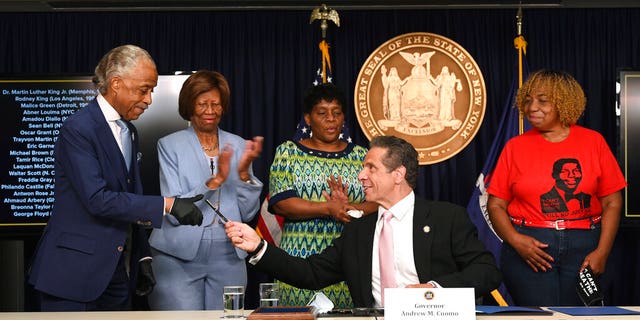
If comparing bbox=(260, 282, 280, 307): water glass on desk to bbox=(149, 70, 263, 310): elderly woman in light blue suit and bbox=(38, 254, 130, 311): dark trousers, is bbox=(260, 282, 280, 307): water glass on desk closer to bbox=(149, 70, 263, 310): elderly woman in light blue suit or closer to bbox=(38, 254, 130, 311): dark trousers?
bbox=(38, 254, 130, 311): dark trousers

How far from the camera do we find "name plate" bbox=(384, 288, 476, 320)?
8.38ft

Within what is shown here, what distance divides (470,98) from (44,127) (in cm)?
273

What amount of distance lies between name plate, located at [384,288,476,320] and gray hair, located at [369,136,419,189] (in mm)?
1003

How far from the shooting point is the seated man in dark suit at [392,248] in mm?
3318

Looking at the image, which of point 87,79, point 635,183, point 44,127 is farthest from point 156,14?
point 635,183

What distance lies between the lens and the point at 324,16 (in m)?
5.57

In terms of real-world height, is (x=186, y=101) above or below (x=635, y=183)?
above

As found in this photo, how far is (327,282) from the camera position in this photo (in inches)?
140

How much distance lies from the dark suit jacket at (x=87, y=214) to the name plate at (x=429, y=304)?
53.5 inches

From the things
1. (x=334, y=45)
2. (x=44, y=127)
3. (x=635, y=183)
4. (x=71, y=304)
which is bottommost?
(x=71, y=304)

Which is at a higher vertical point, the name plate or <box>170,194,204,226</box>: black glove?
<box>170,194,204,226</box>: black glove

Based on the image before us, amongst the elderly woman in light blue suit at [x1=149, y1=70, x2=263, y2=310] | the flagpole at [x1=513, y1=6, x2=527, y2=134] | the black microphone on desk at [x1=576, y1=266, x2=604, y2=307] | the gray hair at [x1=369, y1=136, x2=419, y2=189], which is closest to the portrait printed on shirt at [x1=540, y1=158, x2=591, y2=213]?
the black microphone on desk at [x1=576, y1=266, x2=604, y2=307]

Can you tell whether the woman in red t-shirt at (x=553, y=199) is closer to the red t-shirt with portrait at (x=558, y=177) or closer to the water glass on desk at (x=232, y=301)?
the red t-shirt with portrait at (x=558, y=177)

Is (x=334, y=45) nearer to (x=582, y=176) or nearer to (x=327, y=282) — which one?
(x=582, y=176)
